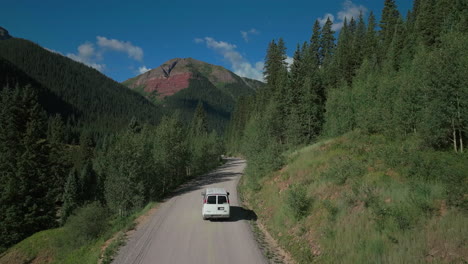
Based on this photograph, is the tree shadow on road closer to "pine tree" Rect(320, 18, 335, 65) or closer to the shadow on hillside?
the shadow on hillside

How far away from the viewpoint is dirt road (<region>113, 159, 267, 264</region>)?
11156 mm

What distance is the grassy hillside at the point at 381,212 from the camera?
817 centimetres

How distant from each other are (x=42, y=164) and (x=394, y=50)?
5260 cm

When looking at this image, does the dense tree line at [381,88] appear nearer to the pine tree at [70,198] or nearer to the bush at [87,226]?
the bush at [87,226]

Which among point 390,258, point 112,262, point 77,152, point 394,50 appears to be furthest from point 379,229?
point 77,152

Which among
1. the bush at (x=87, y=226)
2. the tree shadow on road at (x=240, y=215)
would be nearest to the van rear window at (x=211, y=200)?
the tree shadow on road at (x=240, y=215)

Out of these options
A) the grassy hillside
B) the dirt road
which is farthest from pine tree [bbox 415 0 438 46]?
the dirt road

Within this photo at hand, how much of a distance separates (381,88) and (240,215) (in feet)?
68.0

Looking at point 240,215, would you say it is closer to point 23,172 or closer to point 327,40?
point 23,172

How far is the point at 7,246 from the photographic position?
97.6 ft

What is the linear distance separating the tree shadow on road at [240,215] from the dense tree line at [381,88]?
671cm

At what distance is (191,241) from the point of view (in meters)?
13.2

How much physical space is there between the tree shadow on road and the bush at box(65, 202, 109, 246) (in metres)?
8.43

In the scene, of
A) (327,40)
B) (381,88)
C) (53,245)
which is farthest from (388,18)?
(53,245)
